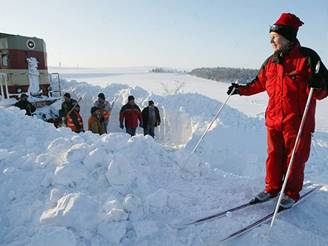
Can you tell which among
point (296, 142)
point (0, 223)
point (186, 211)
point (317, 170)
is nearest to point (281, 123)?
point (296, 142)

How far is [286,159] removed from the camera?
3.57 metres

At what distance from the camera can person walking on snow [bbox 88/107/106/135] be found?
28.6 ft

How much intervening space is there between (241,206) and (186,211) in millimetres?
640

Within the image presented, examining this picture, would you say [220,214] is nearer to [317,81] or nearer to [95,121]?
[317,81]

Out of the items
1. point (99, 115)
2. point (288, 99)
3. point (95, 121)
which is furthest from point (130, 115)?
point (288, 99)

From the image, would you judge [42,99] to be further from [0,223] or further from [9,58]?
[0,223]

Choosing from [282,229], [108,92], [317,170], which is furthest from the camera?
[108,92]

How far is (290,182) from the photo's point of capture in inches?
134

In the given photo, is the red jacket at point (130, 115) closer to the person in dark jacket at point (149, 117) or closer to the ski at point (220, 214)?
the person in dark jacket at point (149, 117)

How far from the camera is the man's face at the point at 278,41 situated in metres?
3.36

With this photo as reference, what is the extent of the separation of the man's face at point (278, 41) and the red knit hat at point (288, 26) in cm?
4

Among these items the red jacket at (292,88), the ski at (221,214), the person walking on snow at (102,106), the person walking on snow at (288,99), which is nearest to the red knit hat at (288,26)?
the person walking on snow at (288,99)

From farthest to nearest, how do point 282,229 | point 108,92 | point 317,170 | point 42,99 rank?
point 108,92 → point 42,99 → point 317,170 → point 282,229

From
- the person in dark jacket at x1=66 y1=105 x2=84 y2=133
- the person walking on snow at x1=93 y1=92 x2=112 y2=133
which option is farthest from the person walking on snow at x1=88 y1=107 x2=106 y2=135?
the person in dark jacket at x1=66 y1=105 x2=84 y2=133
